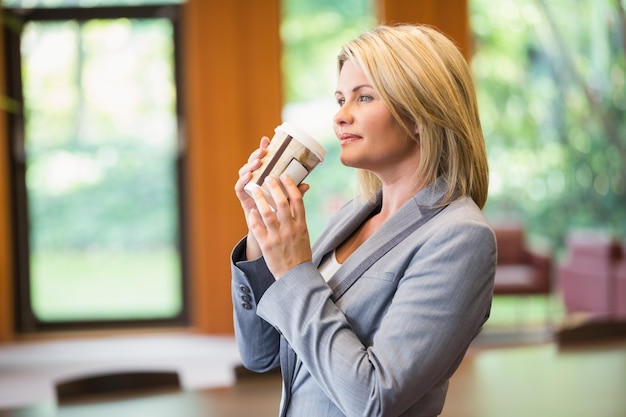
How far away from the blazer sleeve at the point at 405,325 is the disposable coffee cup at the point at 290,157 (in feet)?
0.52

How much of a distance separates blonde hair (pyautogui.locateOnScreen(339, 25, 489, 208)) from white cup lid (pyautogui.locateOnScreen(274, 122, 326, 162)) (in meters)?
0.13

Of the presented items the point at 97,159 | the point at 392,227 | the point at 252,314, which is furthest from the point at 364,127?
the point at 97,159

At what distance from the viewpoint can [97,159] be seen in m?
7.00

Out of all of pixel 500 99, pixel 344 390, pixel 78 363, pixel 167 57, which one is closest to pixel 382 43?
pixel 344 390

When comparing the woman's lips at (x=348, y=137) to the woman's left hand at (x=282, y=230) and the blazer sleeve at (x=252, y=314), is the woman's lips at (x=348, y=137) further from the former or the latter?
the blazer sleeve at (x=252, y=314)

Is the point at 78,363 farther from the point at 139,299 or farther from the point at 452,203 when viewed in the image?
the point at 452,203

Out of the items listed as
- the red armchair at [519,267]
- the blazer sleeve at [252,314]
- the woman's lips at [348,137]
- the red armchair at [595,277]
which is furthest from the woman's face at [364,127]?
the red armchair at [595,277]

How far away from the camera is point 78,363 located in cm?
611

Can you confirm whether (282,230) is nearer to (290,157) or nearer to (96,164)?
(290,157)

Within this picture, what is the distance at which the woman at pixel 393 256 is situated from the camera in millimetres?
1119

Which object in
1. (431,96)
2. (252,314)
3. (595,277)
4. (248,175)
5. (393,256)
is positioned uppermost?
(431,96)

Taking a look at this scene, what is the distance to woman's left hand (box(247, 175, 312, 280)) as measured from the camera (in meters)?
1.19

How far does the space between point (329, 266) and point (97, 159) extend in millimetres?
5897

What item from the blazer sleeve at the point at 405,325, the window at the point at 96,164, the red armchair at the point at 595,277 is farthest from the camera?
the window at the point at 96,164
